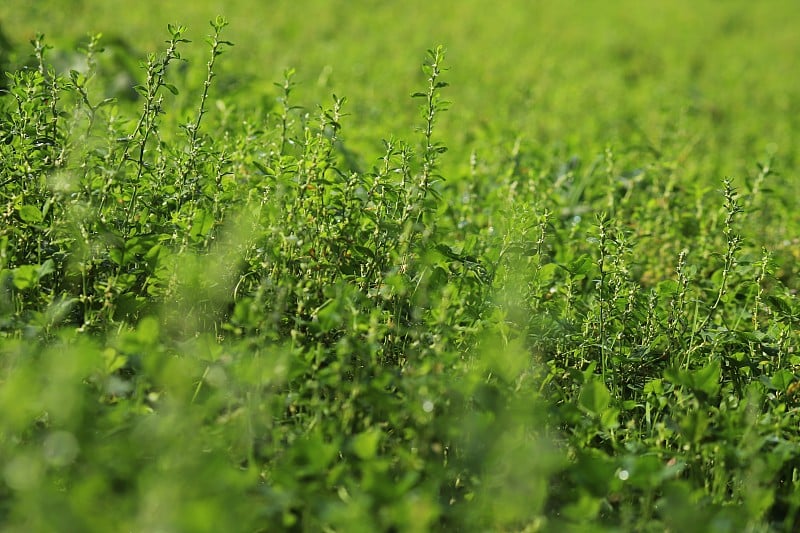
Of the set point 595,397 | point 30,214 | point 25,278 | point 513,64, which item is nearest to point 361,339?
point 595,397

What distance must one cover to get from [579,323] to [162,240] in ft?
4.74

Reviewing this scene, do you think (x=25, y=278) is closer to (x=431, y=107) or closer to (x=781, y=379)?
(x=431, y=107)

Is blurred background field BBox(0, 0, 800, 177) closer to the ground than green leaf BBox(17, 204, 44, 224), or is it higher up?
higher up

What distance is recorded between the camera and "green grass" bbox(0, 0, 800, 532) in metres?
1.87

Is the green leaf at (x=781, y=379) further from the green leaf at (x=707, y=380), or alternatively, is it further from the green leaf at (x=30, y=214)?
the green leaf at (x=30, y=214)

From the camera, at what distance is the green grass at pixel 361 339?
1873 millimetres

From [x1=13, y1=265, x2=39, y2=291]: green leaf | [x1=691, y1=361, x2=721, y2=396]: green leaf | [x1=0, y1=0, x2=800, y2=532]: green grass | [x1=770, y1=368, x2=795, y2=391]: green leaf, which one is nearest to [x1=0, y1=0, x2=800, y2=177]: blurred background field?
[x1=0, y1=0, x2=800, y2=532]: green grass

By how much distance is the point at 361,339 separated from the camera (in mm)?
2533

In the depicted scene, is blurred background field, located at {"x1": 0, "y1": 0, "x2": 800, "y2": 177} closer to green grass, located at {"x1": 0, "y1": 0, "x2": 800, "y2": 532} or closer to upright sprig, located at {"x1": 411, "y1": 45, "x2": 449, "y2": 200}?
green grass, located at {"x1": 0, "y1": 0, "x2": 800, "y2": 532}

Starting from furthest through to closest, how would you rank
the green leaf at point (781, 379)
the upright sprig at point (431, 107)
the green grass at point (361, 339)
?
the upright sprig at point (431, 107)
the green leaf at point (781, 379)
the green grass at point (361, 339)

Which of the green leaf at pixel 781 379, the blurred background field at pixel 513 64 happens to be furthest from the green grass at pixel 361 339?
the blurred background field at pixel 513 64

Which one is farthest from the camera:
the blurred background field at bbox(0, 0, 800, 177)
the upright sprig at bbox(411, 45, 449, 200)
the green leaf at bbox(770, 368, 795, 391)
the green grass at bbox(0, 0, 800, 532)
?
the blurred background field at bbox(0, 0, 800, 177)

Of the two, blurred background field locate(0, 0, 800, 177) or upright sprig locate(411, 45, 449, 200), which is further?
blurred background field locate(0, 0, 800, 177)

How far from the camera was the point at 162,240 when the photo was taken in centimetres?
264
